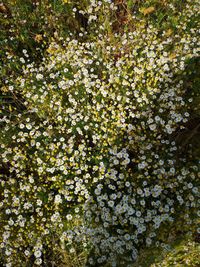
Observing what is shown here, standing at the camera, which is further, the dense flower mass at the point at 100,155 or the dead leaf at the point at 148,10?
the dead leaf at the point at 148,10

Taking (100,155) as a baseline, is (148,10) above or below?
above

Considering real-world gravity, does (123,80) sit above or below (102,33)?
below

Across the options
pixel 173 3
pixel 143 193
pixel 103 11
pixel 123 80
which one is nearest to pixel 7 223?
pixel 143 193

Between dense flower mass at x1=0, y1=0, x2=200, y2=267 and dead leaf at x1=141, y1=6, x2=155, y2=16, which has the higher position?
dead leaf at x1=141, y1=6, x2=155, y2=16

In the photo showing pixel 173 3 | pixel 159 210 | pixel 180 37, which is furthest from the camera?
pixel 173 3

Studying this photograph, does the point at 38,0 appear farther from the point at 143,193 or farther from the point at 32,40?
the point at 143,193

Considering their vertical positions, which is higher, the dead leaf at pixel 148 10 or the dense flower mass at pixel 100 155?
the dead leaf at pixel 148 10

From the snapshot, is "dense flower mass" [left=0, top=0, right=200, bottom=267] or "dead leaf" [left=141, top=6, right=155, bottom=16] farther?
"dead leaf" [left=141, top=6, right=155, bottom=16]

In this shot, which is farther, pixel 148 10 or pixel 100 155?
pixel 148 10
